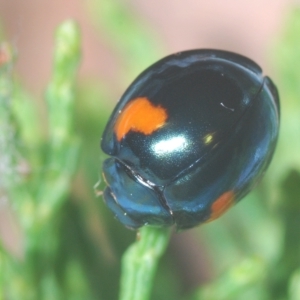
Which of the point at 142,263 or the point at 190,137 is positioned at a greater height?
the point at 190,137

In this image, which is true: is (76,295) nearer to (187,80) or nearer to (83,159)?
(83,159)

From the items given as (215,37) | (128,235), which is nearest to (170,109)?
(128,235)

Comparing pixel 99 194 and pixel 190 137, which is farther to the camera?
pixel 99 194

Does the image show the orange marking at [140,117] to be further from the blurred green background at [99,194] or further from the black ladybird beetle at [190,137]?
the blurred green background at [99,194]

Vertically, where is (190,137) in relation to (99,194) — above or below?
above

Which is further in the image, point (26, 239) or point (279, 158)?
point (279, 158)

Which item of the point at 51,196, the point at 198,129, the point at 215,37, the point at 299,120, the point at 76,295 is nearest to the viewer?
the point at 198,129
